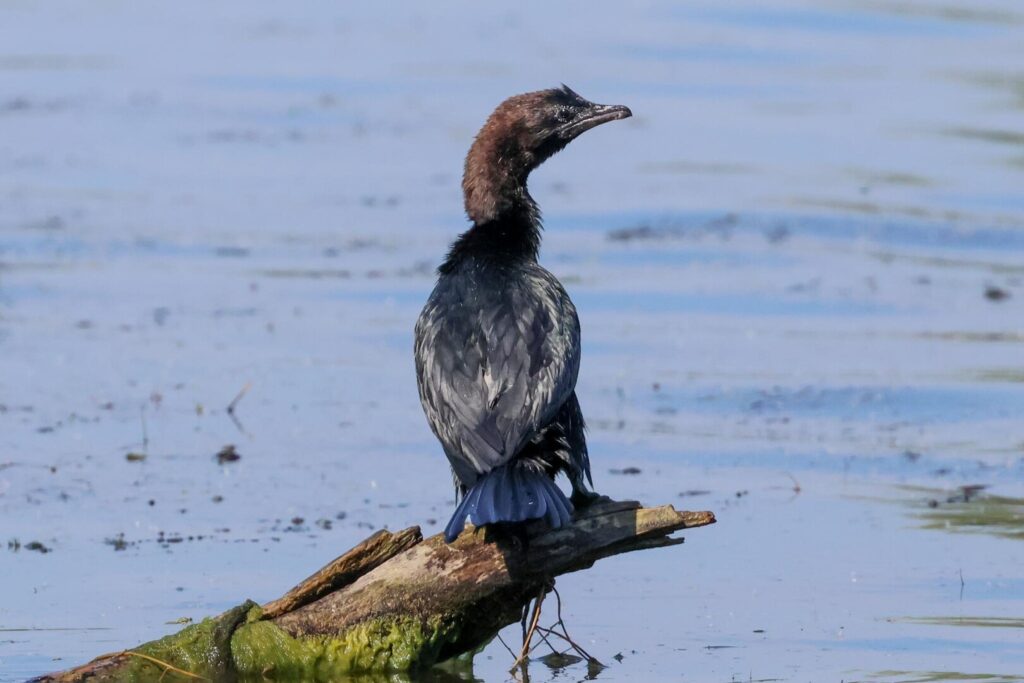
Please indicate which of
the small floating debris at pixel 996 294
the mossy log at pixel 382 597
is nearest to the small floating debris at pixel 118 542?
the mossy log at pixel 382 597

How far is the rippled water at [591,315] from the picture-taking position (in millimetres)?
6793

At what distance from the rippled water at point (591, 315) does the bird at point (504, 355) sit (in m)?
0.75

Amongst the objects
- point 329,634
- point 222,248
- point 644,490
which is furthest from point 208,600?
point 222,248

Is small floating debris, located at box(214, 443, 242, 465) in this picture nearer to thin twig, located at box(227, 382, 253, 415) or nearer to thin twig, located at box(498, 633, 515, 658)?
thin twig, located at box(227, 382, 253, 415)

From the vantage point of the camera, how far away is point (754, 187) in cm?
1449

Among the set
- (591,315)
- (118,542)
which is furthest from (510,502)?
(591,315)

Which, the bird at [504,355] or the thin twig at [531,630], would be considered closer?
the bird at [504,355]

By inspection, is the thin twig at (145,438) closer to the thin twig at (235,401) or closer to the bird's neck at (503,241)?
the thin twig at (235,401)

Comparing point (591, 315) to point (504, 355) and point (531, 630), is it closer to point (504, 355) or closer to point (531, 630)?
point (504, 355)

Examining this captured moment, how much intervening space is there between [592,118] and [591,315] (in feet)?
12.4

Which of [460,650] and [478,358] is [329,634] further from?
[478,358]

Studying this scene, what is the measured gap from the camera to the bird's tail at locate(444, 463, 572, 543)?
17.5ft

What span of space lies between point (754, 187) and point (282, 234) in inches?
144

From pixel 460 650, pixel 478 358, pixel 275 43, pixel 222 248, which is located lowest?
pixel 460 650
